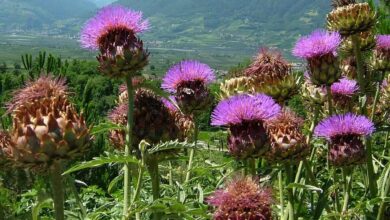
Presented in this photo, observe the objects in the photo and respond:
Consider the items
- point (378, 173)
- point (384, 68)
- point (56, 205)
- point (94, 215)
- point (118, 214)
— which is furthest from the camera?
point (384, 68)

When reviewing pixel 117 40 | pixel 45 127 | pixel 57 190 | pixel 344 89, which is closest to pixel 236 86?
pixel 344 89

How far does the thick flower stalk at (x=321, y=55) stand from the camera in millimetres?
4352

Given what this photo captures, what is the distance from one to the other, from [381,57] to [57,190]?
4.25 m

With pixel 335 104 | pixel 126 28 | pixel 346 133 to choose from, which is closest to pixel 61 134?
pixel 126 28

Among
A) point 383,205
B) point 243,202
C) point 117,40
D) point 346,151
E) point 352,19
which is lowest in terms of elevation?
point 383,205

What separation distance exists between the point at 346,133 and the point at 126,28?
181 cm

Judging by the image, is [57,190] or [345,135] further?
[345,135]

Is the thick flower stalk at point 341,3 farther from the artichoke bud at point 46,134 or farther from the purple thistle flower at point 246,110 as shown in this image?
the artichoke bud at point 46,134

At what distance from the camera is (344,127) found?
4.00 meters

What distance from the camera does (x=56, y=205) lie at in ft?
7.16

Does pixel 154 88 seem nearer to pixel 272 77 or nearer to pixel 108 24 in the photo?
pixel 108 24

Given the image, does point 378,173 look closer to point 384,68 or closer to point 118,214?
point 384,68

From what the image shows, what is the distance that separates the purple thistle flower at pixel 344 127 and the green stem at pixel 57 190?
2.22 m

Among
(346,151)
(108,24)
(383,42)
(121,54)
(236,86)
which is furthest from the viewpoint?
(383,42)
